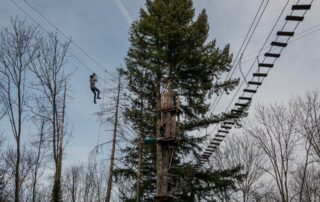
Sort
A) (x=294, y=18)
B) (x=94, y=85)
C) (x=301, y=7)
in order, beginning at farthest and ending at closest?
(x=94, y=85), (x=294, y=18), (x=301, y=7)

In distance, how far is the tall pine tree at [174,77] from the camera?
16.2m

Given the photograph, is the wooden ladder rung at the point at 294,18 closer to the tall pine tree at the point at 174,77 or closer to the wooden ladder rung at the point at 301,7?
the wooden ladder rung at the point at 301,7

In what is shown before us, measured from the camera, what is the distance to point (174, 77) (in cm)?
1638

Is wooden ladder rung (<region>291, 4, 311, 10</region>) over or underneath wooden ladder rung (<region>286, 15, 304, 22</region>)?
over

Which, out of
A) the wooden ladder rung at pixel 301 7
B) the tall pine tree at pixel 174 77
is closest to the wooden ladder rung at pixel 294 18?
the wooden ladder rung at pixel 301 7

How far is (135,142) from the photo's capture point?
56.9 feet

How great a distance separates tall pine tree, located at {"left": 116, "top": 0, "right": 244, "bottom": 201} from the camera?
1625 centimetres

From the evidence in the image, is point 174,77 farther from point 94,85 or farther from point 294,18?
point 294,18

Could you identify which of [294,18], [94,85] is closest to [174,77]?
[94,85]

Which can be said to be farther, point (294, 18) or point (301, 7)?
point (294, 18)

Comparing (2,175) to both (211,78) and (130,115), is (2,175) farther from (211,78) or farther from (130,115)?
(211,78)

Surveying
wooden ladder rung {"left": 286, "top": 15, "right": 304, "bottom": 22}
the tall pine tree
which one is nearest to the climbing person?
the tall pine tree

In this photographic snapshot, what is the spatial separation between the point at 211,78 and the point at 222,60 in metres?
0.92

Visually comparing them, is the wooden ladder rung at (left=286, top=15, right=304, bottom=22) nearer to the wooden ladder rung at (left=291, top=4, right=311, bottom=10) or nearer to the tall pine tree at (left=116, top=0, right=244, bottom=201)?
the wooden ladder rung at (left=291, top=4, right=311, bottom=10)
